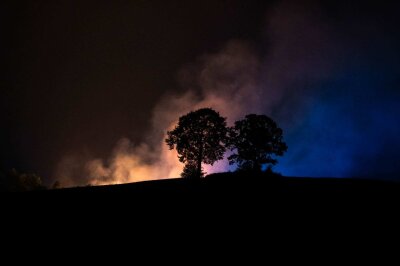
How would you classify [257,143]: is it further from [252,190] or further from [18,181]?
[18,181]

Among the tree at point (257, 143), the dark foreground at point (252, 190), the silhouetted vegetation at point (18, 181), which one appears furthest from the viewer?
the silhouetted vegetation at point (18, 181)

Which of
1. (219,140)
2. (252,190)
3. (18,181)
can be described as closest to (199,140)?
(219,140)

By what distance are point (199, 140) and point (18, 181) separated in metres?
77.7

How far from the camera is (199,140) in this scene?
53000 mm

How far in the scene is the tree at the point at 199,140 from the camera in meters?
53.1

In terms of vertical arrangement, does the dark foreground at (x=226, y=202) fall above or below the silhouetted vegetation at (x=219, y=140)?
below

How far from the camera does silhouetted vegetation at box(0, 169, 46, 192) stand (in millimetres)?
101644

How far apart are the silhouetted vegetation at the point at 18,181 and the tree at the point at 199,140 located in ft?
226

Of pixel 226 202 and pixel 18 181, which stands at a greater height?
pixel 18 181

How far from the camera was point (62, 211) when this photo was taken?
23.7 m

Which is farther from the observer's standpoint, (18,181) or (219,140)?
(18,181)

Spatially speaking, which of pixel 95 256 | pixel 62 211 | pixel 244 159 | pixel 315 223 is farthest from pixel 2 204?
pixel 244 159

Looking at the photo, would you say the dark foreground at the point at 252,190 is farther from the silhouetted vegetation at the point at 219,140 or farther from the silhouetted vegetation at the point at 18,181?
the silhouetted vegetation at the point at 18,181

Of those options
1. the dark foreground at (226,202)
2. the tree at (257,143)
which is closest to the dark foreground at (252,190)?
the dark foreground at (226,202)
